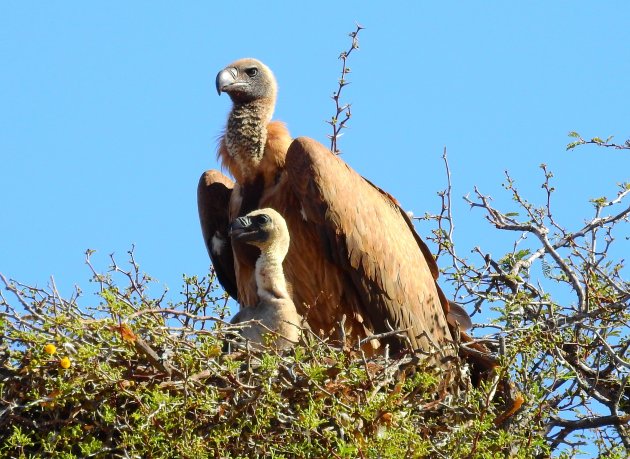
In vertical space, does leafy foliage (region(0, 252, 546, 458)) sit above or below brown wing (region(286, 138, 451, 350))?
below

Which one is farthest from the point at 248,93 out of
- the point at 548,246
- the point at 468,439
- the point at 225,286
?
the point at 468,439

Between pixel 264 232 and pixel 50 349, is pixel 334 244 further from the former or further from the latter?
pixel 50 349

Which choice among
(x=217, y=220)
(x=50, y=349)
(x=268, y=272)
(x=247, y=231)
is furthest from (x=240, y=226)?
(x=50, y=349)

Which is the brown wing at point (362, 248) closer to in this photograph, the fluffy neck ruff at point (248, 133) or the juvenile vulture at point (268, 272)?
the juvenile vulture at point (268, 272)

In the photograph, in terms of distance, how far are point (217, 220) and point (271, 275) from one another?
1517 millimetres

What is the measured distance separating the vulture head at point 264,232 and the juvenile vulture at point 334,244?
310 millimetres

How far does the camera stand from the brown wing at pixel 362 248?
8516 mm

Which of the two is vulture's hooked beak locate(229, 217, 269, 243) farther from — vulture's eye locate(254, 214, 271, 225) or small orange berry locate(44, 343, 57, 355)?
small orange berry locate(44, 343, 57, 355)

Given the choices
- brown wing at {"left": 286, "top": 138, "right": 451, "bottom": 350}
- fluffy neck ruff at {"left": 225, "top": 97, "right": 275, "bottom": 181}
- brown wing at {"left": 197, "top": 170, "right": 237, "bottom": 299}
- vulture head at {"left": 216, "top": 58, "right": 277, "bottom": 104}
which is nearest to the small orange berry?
brown wing at {"left": 286, "top": 138, "right": 451, "bottom": 350}

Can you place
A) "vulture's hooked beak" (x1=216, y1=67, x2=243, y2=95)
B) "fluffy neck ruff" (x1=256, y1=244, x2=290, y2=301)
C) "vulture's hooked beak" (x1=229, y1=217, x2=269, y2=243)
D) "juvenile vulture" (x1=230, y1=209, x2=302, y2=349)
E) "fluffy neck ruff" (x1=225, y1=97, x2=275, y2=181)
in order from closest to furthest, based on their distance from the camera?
"juvenile vulture" (x1=230, y1=209, x2=302, y2=349), "fluffy neck ruff" (x1=256, y1=244, x2=290, y2=301), "vulture's hooked beak" (x1=229, y1=217, x2=269, y2=243), "fluffy neck ruff" (x1=225, y1=97, x2=275, y2=181), "vulture's hooked beak" (x1=216, y1=67, x2=243, y2=95)

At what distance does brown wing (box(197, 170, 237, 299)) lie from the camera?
952 centimetres

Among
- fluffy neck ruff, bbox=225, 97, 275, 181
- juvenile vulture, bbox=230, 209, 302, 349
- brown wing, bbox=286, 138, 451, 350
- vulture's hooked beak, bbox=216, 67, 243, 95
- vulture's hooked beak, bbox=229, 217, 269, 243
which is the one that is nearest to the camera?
juvenile vulture, bbox=230, 209, 302, 349

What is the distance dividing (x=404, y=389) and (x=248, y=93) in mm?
3257

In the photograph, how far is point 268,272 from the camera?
8.16 m
